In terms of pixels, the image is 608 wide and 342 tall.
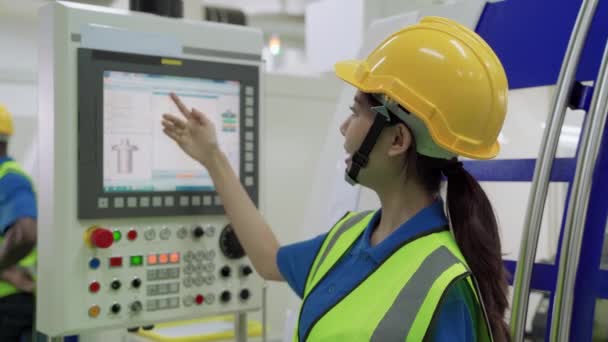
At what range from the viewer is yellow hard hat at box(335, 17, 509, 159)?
1.25m

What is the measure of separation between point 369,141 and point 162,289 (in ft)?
2.63

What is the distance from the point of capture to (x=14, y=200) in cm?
277

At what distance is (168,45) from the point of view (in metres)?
1.82

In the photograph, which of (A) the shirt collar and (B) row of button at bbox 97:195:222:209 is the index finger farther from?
(A) the shirt collar

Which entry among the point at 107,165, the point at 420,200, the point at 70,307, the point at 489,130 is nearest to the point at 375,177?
the point at 420,200

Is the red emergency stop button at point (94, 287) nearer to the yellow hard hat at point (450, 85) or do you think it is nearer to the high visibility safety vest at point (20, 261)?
the yellow hard hat at point (450, 85)

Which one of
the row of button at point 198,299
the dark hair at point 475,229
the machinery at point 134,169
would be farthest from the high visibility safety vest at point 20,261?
the dark hair at point 475,229

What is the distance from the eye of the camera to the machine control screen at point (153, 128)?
5.69ft

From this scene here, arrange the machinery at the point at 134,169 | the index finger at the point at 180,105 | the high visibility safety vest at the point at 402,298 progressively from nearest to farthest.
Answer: the high visibility safety vest at the point at 402,298, the machinery at the point at 134,169, the index finger at the point at 180,105

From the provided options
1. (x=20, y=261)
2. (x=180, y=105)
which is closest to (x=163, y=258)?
(x=180, y=105)

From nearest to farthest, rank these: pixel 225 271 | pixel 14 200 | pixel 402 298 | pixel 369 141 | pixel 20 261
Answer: pixel 402 298, pixel 369 141, pixel 225 271, pixel 14 200, pixel 20 261

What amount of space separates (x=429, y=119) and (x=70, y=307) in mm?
996

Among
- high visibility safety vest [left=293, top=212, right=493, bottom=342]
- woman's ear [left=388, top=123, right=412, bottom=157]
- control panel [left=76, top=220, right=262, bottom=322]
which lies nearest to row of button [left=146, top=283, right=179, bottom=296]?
control panel [left=76, top=220, right=262, bottom=322]

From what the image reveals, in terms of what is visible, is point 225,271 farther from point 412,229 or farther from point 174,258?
point 412,229
